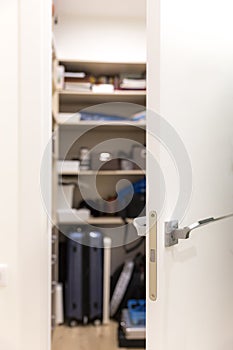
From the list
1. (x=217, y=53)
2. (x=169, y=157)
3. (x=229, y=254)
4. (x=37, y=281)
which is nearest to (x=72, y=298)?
(x=37, y=281)

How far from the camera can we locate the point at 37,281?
1308 mm

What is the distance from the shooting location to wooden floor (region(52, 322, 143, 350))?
2.51 metres

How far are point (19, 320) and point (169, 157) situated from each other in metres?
0.82

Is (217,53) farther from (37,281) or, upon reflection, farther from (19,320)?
Result: (19,320)

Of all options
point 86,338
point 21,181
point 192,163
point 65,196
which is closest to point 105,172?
point 65,196

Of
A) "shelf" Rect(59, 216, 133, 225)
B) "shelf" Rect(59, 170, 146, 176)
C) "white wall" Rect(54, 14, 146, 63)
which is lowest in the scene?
"shelf" Rect(59, 216, 133, 225)

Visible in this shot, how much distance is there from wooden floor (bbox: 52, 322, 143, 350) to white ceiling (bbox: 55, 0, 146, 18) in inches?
101

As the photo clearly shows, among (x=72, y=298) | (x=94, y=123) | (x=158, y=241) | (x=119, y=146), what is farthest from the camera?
(x=119, y=146)

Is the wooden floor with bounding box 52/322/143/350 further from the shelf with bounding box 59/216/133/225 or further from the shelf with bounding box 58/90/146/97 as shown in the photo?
the shelf with bounding box 58/90/146/97

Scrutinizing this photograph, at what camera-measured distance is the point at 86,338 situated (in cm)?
264

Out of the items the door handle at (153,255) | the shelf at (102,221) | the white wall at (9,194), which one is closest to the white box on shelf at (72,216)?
the shelf at (102,221)

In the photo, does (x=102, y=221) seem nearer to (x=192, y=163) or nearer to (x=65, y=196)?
(x=65, y=196)

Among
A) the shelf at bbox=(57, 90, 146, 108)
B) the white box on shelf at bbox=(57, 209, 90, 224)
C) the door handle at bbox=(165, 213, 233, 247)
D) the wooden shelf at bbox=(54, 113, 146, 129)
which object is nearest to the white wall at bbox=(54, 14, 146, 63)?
the shelf at bbox=(57, 90, 146, 108)

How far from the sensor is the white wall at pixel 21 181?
1.29m
